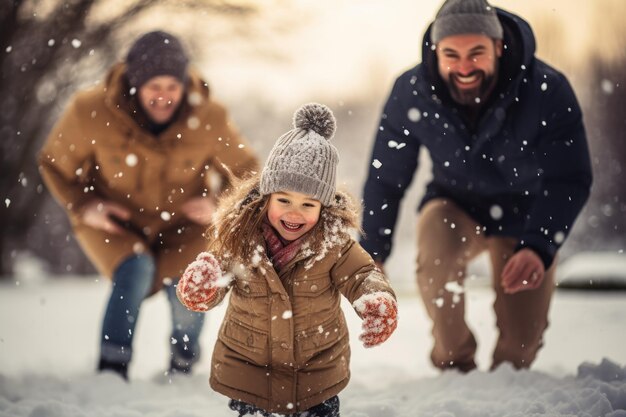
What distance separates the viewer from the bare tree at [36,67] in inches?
219

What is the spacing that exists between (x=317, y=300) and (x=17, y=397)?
1153 millimetres

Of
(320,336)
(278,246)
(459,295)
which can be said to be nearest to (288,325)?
(320,336)

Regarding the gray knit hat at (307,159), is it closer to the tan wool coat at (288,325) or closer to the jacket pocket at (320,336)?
the tan wool coat at (288,325)

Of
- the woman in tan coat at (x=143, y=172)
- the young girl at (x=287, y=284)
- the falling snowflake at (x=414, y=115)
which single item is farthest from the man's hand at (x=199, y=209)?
the young girl at (x=287, y=284)

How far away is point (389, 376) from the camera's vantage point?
117 inches

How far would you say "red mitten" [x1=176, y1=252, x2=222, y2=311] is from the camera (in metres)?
1.76

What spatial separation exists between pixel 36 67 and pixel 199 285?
4.86m

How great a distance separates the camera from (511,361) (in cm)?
283

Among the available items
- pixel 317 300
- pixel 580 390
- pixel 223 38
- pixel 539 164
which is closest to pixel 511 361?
pixel 580 390

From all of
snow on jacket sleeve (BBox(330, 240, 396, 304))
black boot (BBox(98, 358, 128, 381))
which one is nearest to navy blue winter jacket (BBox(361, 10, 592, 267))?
snow on jacket sleeve (BBox(330, 240, 396, 304))

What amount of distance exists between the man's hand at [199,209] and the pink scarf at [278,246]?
0.83 metres

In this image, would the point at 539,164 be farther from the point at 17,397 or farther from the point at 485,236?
the point at 17,397

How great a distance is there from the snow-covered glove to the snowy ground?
60 cm

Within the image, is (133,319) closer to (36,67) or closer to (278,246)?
(278,246)
